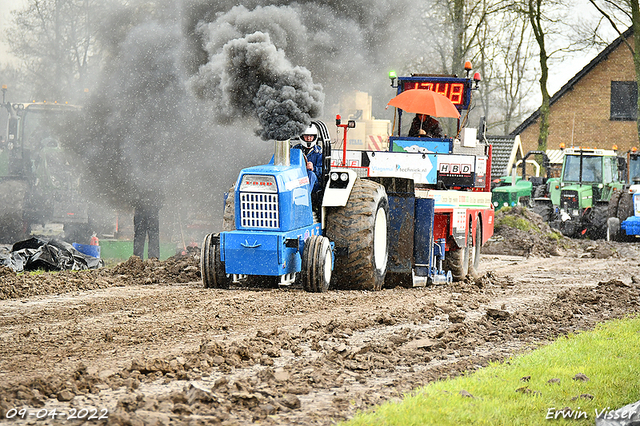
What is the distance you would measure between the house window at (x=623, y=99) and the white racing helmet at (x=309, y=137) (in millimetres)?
32299

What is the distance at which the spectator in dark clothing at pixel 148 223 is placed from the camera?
67.5ft

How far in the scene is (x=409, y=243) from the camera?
11258 millimetres

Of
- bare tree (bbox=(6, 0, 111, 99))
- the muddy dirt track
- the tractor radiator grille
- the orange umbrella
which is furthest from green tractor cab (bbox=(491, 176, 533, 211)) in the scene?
the tractor radiator grille

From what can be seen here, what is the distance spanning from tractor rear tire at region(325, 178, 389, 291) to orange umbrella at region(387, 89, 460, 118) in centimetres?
322

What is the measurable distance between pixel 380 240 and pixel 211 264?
2.37m

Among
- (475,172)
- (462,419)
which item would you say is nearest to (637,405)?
(462,419)

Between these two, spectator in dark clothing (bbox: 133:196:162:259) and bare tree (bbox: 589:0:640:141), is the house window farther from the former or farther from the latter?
spectator in dark clothing (bbox: 133:196:162:259)

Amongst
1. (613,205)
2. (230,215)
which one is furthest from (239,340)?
(613,205)

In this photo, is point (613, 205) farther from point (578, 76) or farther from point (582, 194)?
point (578, 76)

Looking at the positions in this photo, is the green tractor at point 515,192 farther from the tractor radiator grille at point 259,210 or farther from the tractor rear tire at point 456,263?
the tractor radiator grille at point 259,210

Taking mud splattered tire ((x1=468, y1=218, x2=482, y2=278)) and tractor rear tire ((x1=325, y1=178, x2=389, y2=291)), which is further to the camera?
mud splattered tire ((x1=468, y1=218, x2=482, y2=278))

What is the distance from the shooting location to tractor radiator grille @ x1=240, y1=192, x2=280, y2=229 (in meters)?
9.33

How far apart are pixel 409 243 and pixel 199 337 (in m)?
5.06

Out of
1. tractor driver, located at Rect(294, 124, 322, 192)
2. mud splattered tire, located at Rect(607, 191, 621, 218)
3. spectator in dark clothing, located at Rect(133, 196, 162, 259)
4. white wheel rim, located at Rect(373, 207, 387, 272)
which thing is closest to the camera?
white wheel rim, located at Rect(373, 207, 387, 272)
